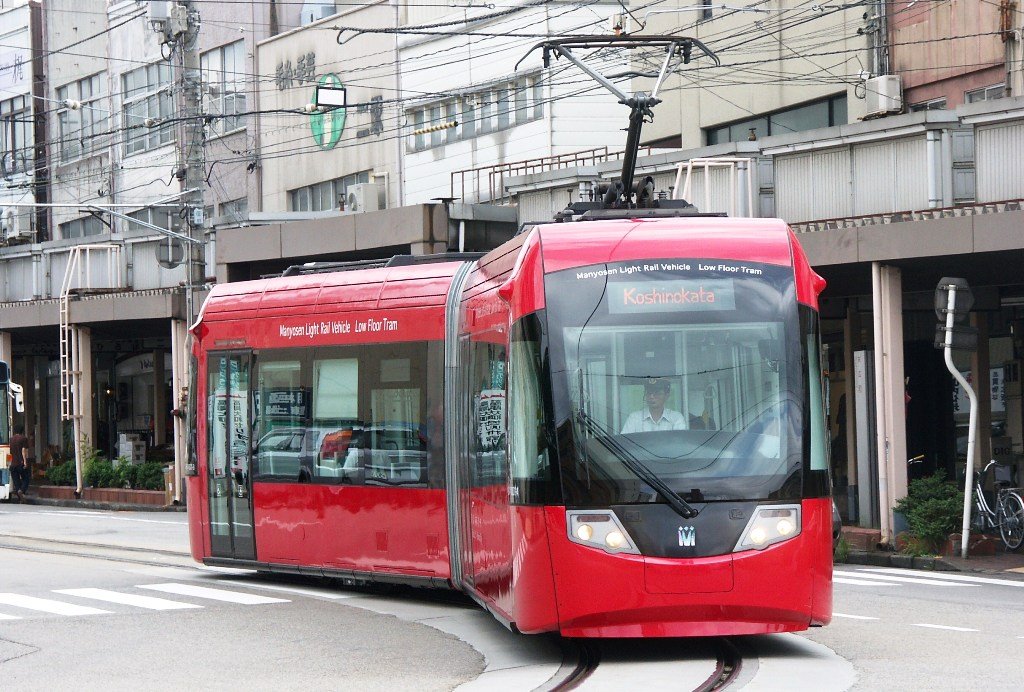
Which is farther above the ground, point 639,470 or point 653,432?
point 653,432

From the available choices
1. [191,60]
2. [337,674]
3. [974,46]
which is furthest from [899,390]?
[191,60]

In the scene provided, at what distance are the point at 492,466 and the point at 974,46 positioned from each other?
17012mm

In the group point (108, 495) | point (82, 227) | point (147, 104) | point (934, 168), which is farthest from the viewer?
point (82, 227)

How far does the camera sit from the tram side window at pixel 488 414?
12.6 meters

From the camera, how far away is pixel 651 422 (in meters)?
11.3

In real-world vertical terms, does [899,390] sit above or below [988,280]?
below

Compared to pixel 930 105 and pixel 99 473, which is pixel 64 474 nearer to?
pixel 99 473

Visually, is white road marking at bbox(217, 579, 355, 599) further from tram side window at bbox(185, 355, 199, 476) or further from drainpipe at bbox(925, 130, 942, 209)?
drainpipe at bbox(925, 130, 942, 209)

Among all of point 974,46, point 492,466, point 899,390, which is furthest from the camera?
point 974,46

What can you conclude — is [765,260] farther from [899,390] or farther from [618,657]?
[899,390]

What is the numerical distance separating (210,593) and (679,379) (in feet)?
24.6

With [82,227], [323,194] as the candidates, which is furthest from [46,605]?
[82,227]

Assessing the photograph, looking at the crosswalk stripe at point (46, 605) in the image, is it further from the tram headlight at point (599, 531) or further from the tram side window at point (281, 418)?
the tram headlight at point (599, 531)

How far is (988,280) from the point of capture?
25250 mm
